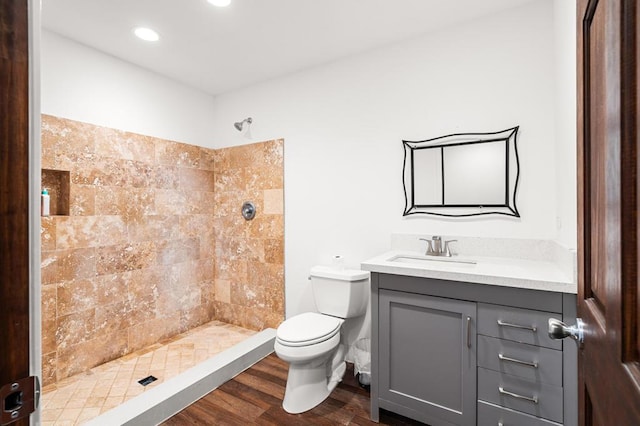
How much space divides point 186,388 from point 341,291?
47.5 inches

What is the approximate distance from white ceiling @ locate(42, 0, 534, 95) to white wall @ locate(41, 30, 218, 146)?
113 mm

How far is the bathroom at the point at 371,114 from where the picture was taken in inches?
71.5

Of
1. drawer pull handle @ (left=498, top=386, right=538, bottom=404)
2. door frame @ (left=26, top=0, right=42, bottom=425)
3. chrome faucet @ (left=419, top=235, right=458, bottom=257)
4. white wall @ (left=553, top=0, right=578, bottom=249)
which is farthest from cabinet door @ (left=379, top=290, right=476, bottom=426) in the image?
door frame @ (left=26, top=0, right=42, bottom=425)

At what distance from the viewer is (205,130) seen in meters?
3.19

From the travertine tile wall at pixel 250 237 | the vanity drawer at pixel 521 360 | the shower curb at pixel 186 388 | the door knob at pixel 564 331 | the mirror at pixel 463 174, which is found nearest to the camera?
the door knob at pixel 564 331

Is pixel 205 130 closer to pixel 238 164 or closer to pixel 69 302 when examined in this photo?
pixel 238 164

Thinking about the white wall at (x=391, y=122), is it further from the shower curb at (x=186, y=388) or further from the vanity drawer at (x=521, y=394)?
the vanity drawer at (x=521, y=394)

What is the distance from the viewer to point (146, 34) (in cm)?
216

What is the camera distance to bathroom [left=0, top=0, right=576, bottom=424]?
182 cm

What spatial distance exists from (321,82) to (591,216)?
2.31 meters

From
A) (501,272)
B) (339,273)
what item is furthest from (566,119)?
(339,273)

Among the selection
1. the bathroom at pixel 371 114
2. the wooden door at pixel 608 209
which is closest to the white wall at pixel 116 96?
the bathroom at pixel 371 114

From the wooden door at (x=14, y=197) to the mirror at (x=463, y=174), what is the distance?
2077 millimetres

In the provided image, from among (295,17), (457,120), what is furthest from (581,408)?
(295,17)
